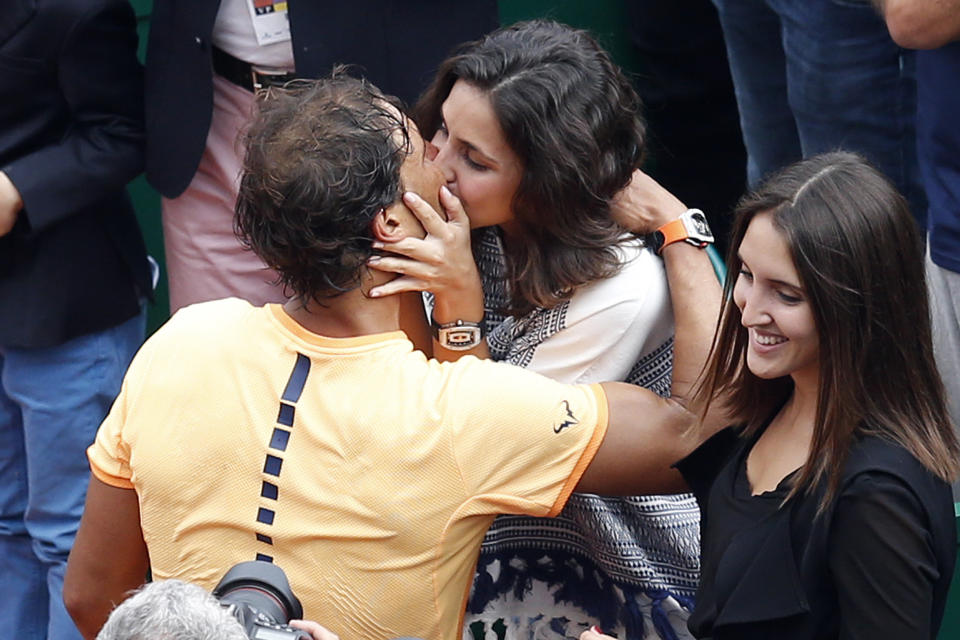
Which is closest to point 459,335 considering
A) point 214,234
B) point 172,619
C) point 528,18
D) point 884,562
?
point 884,562

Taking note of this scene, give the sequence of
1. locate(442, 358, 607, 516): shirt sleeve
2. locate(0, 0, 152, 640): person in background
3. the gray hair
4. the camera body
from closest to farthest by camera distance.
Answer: the gray hair, the camera body, locate(442, 358, 607, 516): shirt sleeve, locate(0, 0, 152, 640): person in background

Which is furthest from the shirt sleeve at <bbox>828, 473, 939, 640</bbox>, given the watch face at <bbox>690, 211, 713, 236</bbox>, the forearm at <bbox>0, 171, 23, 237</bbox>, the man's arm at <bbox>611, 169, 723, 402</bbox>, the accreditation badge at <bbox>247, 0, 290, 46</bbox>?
the forearm at <bbox>0, 171, 23, 237</bbox>

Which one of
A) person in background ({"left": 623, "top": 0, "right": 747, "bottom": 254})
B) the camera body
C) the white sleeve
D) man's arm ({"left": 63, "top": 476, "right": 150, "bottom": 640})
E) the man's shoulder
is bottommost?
person in background ({"left": 623, "top": 0, "right": 747, "bottom": 254})

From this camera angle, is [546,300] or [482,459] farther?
[546,300]

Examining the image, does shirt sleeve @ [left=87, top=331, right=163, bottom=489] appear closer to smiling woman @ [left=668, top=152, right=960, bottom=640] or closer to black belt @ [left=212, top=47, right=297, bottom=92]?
smiling woman @ [left=668, top=152, right=960, bottom=640]

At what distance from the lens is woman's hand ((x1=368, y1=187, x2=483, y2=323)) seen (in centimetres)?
186

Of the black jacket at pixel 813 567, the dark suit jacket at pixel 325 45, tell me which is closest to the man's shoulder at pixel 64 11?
the dark suit jacket at pixel 325 45

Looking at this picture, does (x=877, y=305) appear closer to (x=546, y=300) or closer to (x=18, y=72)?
(x=546, y=300)

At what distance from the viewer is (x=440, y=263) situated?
6.45 feet

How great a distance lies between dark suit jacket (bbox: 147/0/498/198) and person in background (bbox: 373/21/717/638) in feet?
1.95

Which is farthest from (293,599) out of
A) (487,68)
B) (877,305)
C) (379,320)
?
(487,68)

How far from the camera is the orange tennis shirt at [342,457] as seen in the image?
67.7 inches

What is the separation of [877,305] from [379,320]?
0.67m

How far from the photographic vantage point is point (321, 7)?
2852 mm
